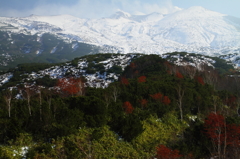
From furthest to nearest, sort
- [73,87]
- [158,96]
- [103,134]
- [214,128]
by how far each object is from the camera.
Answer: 1. [73,87]
2. [158,96]
3. [214,128]
4. [103,134]

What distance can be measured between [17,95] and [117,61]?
55624mm

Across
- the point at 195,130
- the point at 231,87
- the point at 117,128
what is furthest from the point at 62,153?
the point at 231,87

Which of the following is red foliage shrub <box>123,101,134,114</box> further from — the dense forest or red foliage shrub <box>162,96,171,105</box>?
red foliage shrub <box>162,96,171,105</box>

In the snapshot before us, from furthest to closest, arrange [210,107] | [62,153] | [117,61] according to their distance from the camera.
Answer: [117,61], [210,107], [62,153]

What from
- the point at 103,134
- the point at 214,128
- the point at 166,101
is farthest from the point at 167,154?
the point at 166,101

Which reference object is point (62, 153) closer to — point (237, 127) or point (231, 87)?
point (237, 127)

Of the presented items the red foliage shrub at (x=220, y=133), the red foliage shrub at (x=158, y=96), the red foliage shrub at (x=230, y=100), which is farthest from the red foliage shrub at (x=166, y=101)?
the red foliage shrub at (x=230, y=100)

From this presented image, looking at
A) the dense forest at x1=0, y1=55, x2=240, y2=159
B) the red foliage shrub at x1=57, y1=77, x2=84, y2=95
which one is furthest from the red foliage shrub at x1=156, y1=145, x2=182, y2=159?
the red foliage shrub at x1=57, y1=77, x2=84, y2=95

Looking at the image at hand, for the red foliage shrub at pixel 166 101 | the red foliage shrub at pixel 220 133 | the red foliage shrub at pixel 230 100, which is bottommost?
the red foliage shrub at pixel 230 100

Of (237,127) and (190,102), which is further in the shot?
(190,102)

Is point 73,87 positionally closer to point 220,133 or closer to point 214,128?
point 214,128

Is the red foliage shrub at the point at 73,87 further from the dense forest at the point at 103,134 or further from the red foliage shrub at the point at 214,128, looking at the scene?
the red foliage shrub at the point at 214,128

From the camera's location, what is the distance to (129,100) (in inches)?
1053

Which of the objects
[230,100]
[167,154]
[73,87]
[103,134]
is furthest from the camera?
[73,87]
